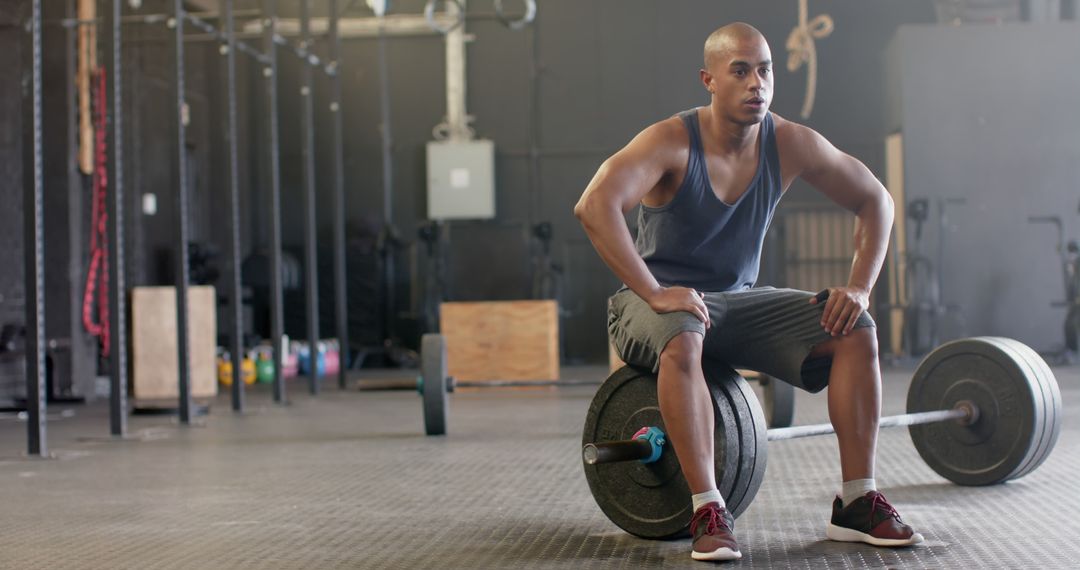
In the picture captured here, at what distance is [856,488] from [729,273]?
1.56 ft

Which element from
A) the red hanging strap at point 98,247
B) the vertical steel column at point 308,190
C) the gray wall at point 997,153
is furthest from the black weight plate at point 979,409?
the gray wall at point 997,153

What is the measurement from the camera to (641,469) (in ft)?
7.70

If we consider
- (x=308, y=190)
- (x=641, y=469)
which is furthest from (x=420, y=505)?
(x=308, y=190)

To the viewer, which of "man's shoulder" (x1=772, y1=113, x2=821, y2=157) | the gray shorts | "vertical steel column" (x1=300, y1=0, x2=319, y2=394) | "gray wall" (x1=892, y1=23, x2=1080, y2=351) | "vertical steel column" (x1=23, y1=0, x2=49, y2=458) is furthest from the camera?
A: "gray wall" (x1=892, y1=23, x2=1080, y2=351)

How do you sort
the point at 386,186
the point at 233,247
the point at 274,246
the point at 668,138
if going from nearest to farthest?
the point at 668,138 → the point at 233,247 → the point at 274,246 → the point at 386,186

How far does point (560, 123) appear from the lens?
33.4 feet

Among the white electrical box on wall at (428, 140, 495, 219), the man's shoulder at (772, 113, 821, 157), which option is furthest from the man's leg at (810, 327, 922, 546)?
the white electrical box on wall at (428, 140, 495, 219)

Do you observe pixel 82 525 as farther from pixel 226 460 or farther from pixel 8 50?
pixel 8 50

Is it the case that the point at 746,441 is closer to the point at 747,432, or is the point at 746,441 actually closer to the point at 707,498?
the point at 747,432

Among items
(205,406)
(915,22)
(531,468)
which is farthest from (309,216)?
(915,22)

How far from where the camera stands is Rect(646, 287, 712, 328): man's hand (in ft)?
7.28

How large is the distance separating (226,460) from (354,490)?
2.98ft

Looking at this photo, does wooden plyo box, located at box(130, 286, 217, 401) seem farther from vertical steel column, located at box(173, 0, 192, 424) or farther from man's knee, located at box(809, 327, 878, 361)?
man's knee, located at box(809, 327, 878, 361)

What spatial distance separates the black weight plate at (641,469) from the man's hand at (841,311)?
0.24 m
